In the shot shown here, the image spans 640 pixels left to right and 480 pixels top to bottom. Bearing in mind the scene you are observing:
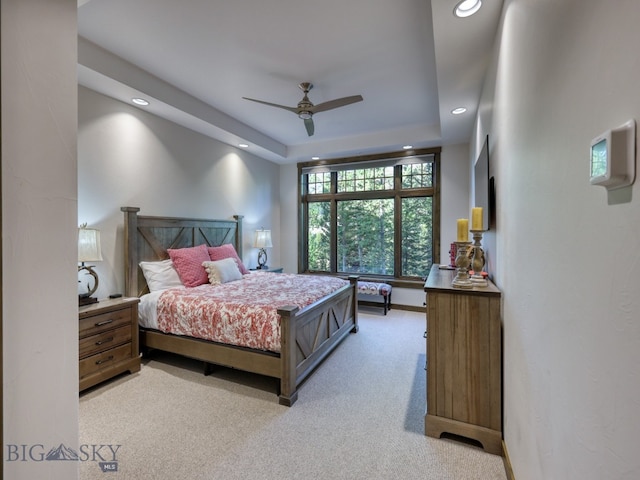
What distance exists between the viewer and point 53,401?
935mm

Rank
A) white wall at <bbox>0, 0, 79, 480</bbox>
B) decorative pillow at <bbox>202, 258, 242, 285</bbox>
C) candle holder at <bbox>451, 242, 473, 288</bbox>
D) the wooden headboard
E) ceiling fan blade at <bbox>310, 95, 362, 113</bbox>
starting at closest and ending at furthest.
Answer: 1. white wall at <bbox>0, 0, 79, 480</bbox>
2. candle holder at <bbox>451, 242, 473, 288</bbox>
3. ceiling fan blade at <bbox>310, 95, 362, 113</bbox>
4. the wooden headboard
5. decorative pillow at <bbox>202, 258, 242, 285</bbox>

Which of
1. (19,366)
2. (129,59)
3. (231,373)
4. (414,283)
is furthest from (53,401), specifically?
(414,283)

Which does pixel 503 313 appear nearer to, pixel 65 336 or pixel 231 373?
pixel 65 336

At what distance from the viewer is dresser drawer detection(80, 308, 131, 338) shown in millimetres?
2475

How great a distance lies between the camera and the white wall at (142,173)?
303 cm

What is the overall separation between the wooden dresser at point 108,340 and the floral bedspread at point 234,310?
28 cm

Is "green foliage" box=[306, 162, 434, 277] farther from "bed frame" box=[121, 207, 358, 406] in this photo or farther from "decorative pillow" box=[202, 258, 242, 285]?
"decorative pillow" box=[202, 258, 242, 285]

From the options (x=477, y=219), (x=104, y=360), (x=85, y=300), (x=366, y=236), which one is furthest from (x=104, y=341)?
(x=366, y=236)

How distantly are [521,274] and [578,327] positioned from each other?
66cm

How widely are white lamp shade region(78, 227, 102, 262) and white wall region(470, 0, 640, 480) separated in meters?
3.20

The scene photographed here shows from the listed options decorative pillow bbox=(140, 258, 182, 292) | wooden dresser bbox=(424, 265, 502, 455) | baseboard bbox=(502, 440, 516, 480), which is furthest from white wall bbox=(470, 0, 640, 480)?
decorative pillow bbox=(140, 258, 182, 292)

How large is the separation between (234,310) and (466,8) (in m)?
2.76

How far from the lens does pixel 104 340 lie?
8.58 feet

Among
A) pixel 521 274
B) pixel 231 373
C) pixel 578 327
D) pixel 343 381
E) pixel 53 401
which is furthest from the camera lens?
pixel 231 373
